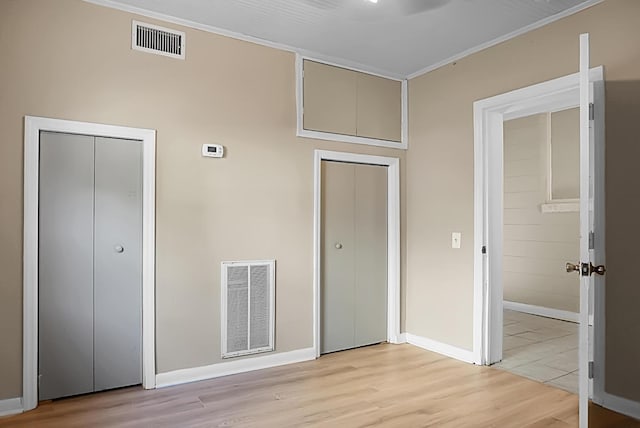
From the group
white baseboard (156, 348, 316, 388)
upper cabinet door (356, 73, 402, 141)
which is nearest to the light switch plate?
upper cabinet door (356, 73, 402, 141)

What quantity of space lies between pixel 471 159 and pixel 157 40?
277 cm

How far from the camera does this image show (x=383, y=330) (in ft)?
14.0

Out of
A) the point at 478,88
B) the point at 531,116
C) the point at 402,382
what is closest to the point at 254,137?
the point at 478,88

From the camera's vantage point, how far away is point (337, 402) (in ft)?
9.29

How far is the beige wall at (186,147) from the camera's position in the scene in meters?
2.68

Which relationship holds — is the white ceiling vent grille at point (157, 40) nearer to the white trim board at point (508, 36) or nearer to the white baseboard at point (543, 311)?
the white trim board at point (508, 36)

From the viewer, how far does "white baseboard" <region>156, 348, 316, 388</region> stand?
313 centimetres

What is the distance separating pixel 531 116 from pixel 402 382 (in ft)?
13.9

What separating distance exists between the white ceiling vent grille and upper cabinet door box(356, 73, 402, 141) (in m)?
1.70

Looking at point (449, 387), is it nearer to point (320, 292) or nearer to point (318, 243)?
point (320, 292)

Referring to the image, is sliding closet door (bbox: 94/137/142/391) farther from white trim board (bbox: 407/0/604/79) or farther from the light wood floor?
white trim board (bbox: 407/0/604/79)

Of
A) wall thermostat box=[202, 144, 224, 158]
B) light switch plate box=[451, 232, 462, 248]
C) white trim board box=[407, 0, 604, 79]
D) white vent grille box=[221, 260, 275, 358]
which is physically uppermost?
white trim board box=[407, 0, 604, 79]

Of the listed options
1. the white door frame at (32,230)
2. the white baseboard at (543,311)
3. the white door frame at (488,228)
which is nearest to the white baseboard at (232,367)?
the white door frame at (32,230)

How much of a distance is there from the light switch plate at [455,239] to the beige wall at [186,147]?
131 centimetres
